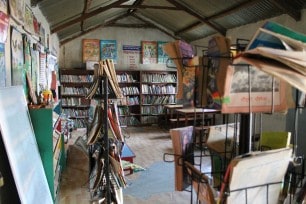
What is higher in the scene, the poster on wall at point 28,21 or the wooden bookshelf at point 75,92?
the poster on wall at point 28,21

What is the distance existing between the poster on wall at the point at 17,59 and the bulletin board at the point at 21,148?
0.28m

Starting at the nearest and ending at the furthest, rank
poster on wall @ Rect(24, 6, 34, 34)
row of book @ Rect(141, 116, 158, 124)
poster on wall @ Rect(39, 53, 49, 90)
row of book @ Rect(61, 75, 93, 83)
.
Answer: poster on wall @ Rect(24, 6, 34, 34) < poster on wall @ Rect(39, 53, 49, 90) < row of book @ Rect(61, 75, 93, 83) < row of book @ Rect(141, 116, 158, 124)

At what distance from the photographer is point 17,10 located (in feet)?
8.38

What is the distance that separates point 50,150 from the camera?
8.02 feet

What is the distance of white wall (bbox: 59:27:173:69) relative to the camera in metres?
8.19

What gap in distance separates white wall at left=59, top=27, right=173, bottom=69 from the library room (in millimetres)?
1537

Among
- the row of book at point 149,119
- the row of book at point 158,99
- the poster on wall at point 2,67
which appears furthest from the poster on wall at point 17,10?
the row of book at point 149,119

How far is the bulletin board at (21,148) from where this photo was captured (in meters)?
1.67

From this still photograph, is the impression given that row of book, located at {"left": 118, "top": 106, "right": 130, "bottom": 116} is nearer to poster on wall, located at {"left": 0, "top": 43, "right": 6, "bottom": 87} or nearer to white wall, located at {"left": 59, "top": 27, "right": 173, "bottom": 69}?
white wall, located at {"left": 59, "top": 27, "right": 173, "bottom": 69}

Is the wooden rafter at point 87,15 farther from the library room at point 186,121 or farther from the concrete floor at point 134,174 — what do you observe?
the concrete floor at point 134,174

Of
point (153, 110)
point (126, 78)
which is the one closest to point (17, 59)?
point (126, 78)

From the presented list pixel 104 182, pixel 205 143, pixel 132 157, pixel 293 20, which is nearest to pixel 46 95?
pixel 104 182

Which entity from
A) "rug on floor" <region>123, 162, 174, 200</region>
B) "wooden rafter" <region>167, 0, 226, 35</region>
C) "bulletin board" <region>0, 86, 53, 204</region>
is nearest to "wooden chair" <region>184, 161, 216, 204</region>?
→ "bulletin board" <region>0, 86, 53, 204</region>

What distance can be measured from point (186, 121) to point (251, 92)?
5435 millimetres
